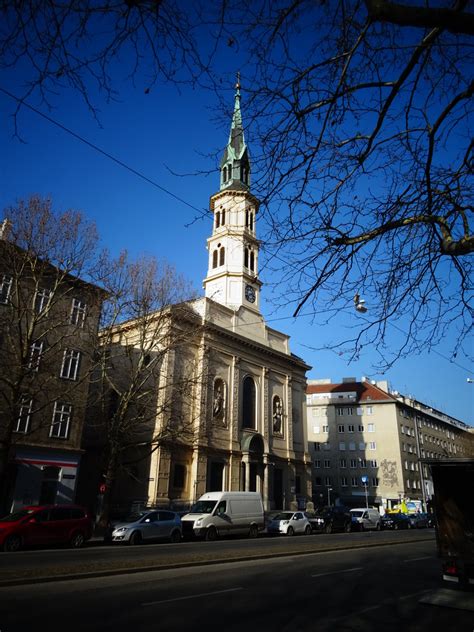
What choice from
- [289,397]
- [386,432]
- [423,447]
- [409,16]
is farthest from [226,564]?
[423,447]

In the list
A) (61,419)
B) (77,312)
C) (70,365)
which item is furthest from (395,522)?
(77,312)

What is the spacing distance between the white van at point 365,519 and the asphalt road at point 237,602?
25457 mm

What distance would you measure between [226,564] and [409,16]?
43.3 feet

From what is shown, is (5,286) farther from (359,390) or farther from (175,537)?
(359,390)

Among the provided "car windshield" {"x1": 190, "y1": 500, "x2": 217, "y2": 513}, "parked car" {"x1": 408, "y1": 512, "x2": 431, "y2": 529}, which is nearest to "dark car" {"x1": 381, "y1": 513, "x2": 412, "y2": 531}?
"parked car" {"x1": 408, "y1": 512, "x2": 431, "y2": 529}

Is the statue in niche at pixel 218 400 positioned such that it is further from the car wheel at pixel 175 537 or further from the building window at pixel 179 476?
the car wheel at pixel 175 537

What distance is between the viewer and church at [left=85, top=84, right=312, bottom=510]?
119 ft

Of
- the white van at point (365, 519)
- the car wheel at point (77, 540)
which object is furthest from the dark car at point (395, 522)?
the car wheel at point (77, 540)

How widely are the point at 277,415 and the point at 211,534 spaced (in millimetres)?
25058

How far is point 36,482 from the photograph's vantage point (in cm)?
2577

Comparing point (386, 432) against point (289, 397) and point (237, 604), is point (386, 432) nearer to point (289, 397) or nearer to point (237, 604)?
point (289, 397)

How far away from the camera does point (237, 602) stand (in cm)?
807

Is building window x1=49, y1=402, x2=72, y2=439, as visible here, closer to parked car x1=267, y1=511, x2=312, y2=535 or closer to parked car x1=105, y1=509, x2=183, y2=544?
parked car x1=105, y1=509, x2=183, y2=544

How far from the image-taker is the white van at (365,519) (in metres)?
35.8
